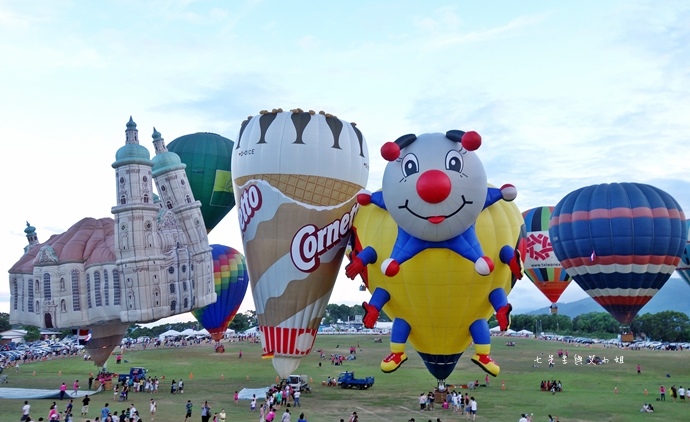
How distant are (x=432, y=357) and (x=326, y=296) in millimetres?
3996

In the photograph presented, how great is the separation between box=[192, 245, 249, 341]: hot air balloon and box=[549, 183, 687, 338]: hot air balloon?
17.2m

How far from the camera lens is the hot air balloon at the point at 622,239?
1156 inches

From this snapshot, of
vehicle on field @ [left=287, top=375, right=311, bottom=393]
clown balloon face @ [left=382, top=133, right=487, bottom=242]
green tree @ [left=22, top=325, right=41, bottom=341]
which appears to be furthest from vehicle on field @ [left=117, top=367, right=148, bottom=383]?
green tree @ [left=22, top=325, right=41, bottom=341]

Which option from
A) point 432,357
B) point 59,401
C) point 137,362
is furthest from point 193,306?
point 137,362

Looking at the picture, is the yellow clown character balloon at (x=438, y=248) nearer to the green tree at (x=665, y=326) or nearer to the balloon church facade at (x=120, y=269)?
the balloon church facade at (x=120, y=269)

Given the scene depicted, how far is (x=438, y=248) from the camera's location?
1540 cm

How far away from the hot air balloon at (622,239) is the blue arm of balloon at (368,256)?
17.2 metres

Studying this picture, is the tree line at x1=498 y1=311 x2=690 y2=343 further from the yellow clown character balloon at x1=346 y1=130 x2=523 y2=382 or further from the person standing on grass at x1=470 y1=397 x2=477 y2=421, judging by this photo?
the yellow clown character balloon at x1=346 y1=130 x2=523 y2=382

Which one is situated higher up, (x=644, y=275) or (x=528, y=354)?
(x=644, y=275)

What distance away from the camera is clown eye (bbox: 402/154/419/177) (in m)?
14.7

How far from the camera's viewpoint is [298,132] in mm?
19219

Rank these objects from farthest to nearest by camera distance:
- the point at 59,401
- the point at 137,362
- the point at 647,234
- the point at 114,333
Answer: the point at 137,362, the point at 647,234, the point at 114,333, the point at 59,401

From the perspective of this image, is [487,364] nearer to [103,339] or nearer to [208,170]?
[103,339]

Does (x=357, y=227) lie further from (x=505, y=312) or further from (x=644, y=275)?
(x=644, y=275)
